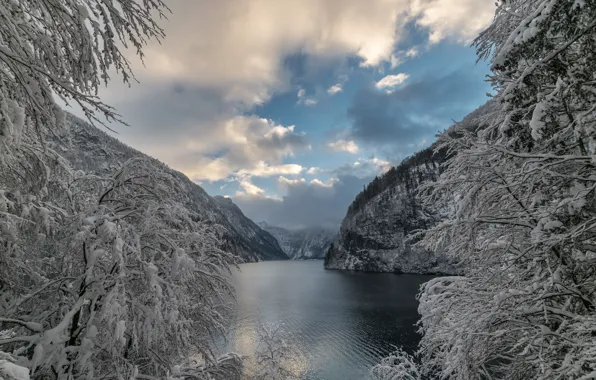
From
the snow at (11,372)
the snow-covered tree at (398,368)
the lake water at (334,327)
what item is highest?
the snow at (11,372)

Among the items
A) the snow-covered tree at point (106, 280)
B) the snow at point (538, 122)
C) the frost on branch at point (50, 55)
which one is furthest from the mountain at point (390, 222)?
the frost on branch at point (50, 55)

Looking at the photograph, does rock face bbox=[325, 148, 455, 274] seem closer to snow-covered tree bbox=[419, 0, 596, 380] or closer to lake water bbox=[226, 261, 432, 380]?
lake water bbox=[226, 261, 432, 380]

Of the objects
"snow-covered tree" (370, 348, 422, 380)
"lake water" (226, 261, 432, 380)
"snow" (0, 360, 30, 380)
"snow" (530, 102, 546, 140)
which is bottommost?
"lake water" (226, 261, 432, 380)

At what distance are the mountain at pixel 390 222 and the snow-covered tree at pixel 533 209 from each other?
4613 inches

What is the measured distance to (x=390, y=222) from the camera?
5413 inches

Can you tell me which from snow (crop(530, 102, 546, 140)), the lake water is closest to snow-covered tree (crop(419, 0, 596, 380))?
snow (crop(530, 102, 546, 140))

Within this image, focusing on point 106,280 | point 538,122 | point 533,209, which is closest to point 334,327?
point 533,209

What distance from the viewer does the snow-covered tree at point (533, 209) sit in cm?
414

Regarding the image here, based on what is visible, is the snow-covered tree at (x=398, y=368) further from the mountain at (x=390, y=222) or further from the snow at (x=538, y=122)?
the mountain at (x=390, y=222)

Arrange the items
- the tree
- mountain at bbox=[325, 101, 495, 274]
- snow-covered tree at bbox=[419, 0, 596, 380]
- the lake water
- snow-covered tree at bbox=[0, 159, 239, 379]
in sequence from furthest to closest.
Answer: mountain at bbox=[325, 101, 495, 274] → the lake water → snow-covered tree at bbox=[0, 159, 239, 379] → snow-covered tree at bbox=[419, 0, 596, 380] → the tree

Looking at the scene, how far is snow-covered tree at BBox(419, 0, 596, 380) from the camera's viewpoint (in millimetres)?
4145

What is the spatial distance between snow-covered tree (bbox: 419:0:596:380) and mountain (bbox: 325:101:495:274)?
117m

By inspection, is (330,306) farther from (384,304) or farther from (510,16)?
(510,16)

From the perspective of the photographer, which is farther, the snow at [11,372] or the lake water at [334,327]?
the lake water at [334,327]
